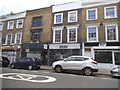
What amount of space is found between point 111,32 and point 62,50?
278 inches

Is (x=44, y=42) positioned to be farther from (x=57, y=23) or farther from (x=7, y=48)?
(x=7, y=48)

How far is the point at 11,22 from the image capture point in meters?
21.6

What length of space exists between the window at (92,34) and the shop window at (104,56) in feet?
6.13

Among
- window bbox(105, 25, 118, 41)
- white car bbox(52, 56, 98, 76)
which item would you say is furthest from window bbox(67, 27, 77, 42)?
white car bbox(52, 56, 98, 76)

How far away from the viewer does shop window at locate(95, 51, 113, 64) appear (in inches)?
545

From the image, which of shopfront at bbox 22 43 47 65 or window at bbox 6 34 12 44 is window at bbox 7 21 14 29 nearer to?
window at bbox 6 34 12 44

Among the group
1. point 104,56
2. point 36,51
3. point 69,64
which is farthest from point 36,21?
point 104,56

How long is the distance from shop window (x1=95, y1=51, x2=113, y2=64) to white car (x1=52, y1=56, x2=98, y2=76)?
485 centimetres

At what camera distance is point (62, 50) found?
16.2 meters

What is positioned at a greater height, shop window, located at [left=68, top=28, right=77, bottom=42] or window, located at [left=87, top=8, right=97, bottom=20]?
window, located at [left=87, top=8, right=97, bottom=20]

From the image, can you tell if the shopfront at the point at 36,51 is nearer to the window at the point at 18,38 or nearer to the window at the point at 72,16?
the window at the point at 18,38

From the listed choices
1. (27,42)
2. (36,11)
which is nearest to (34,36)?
(27,42)

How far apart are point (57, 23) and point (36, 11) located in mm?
4993

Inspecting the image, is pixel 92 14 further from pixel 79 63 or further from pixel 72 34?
pixel 79 63
